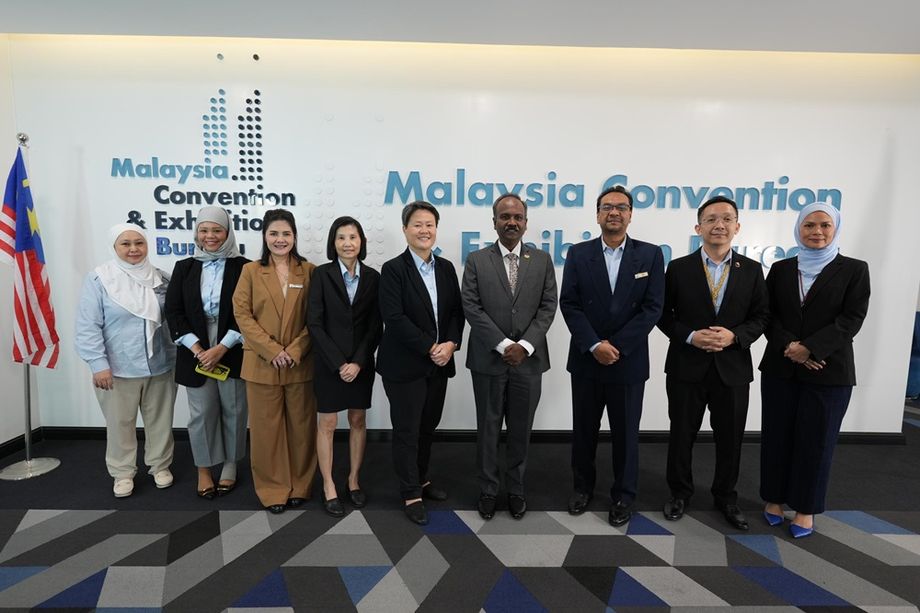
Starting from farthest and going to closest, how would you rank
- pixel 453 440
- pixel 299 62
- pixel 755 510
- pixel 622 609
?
pixel 453 440
pixel 299 62
pixel 755 510
pixel 622 609

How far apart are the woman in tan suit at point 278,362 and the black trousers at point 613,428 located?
1.69 meters

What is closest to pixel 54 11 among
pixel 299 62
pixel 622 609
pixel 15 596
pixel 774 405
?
pixel 299 62

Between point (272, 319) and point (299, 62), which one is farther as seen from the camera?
point (299, 62)

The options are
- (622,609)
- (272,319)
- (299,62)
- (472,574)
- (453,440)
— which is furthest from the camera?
(453,440)

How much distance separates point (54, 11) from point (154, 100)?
0.73 m

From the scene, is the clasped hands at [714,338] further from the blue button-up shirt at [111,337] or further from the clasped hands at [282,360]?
the blue button-up shirt at [111,337]

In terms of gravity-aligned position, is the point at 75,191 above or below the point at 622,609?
above

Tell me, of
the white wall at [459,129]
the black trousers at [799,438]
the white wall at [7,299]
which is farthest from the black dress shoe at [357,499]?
the white wall at [7,299]

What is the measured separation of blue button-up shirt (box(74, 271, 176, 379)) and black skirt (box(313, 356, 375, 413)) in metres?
1.21

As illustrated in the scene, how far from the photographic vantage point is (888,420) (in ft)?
13.2

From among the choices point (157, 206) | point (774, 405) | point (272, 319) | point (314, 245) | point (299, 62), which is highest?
point (299, 62)

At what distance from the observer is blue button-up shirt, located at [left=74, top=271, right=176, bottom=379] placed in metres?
2.78

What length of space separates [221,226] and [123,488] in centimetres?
186

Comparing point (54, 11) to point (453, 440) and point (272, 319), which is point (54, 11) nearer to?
point (272, 319)
